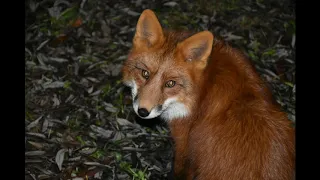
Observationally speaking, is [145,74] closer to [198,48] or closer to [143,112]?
[143,112]

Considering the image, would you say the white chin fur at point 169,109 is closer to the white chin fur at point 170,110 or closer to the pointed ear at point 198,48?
the white chin fur at point 170,110

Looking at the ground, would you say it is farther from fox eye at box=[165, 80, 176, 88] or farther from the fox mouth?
fox eye at box=[165, 80, 176, 88]

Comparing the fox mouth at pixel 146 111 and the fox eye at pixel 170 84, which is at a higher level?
the fox eye at pixel 170 84

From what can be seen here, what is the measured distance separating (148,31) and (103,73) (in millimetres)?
2374

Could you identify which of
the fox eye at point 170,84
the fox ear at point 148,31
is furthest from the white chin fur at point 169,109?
the fox ear at point 148,31

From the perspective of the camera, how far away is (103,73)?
6332mm

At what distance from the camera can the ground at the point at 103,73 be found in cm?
499

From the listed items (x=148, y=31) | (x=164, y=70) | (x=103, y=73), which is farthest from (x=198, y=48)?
(x=103, y=73)

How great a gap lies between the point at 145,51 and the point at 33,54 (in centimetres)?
302

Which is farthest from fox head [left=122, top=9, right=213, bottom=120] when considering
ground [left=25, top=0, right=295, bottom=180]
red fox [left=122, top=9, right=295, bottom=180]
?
ground [left=25, top=0, right=295, bottom=180]

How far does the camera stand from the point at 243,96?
386cm

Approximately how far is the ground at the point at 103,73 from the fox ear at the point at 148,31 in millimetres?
1525

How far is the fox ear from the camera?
13.1 feet
